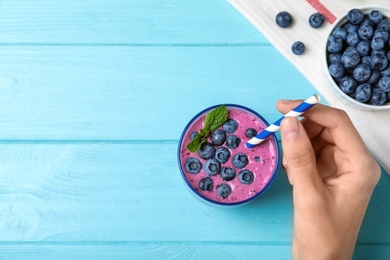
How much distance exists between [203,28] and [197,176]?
358 millimetres

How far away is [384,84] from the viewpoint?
112 cm

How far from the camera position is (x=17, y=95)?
1241 mm

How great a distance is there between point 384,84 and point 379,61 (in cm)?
5

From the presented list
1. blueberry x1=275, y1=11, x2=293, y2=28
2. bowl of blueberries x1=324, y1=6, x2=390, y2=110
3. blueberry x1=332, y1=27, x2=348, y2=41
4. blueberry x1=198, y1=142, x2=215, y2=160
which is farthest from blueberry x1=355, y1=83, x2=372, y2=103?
blueberry x1=198, y1=142, x2=215, y2=160

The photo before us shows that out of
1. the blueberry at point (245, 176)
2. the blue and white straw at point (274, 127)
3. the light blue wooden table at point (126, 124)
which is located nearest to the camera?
the blue and white straw at point (274, 127)

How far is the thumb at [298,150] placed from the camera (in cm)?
94

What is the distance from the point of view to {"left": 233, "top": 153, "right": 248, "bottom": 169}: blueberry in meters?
1.07

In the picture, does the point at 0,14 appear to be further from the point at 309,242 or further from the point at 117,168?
the point at 309,242

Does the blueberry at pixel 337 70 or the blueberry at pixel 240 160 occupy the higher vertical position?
the blueberry at pixel 337 70

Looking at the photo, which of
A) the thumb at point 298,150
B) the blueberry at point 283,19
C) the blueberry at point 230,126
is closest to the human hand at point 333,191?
the thumb at point 298,150

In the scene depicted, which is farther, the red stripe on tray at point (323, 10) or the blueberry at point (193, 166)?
the red stripe on tray at point (323, 10)

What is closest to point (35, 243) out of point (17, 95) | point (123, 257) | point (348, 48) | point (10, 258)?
point (10, 258)

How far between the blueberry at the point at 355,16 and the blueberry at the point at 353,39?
26mm

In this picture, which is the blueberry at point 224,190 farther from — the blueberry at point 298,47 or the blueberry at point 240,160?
the blueberry at point 298,47
